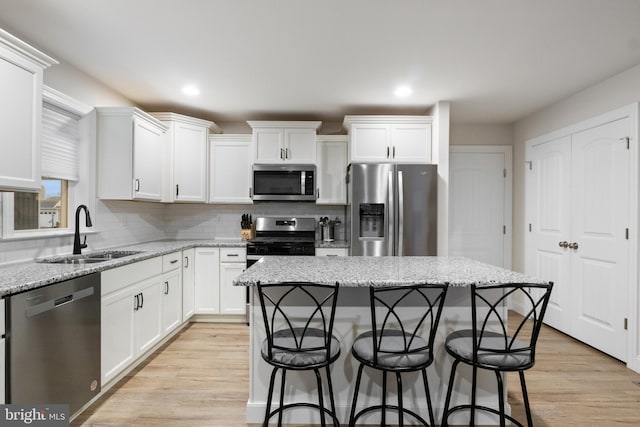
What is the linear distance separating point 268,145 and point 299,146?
384 millimetres

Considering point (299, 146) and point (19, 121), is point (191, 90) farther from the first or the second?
point (19, 121)

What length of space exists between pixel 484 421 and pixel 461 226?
2.96m

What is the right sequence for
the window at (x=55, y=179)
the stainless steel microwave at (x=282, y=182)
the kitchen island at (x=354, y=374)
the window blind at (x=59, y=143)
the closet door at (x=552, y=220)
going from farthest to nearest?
the stainless steel microwave at (x=282, y=182)
the closet door at (x=552, y=220)
the window blind at (x=59, y=143)
the window at (x=55, y=179)
the kitchen island at (x=354, y=374)

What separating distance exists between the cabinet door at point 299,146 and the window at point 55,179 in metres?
2.04

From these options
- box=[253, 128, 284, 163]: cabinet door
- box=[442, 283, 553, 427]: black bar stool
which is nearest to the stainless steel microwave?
box=[253, 128, 284, 163]: cabinet door

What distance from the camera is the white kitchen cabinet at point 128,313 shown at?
2262mm

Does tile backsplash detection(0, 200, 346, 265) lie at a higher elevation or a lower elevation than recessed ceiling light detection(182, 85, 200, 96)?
lower

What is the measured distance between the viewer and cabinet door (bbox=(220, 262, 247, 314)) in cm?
386

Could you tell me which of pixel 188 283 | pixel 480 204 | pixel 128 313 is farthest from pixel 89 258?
pixel 480 204

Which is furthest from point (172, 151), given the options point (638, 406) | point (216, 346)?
point (638, 406)

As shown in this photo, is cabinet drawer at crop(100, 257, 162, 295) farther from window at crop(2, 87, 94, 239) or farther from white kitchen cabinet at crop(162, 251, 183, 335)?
window at crop(2, 87, 94, 239)

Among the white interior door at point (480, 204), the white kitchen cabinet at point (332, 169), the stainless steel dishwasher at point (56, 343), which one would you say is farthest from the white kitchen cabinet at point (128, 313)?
the white interior door at point (480, 204)

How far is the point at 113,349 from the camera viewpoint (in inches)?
92.3

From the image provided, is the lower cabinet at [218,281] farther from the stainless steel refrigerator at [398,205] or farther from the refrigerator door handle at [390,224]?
the refrigerator door handle at [390,224]
